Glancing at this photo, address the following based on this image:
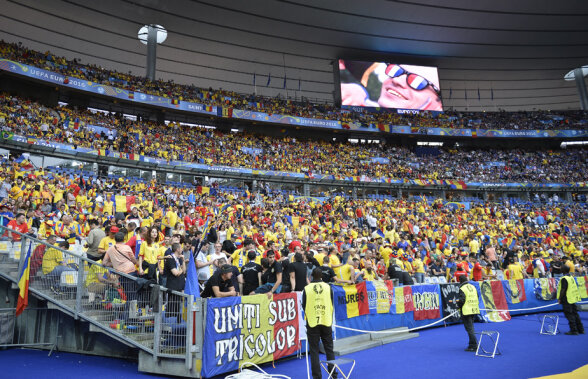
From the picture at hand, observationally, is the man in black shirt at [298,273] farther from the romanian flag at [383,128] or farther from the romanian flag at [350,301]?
the romanian flag at [383,128]

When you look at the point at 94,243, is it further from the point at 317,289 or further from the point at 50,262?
the point at 317,289

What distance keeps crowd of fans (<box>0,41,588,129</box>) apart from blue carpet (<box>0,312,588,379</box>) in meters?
27.4

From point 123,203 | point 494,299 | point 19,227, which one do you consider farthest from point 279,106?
point 19,227

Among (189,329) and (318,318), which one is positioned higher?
(318,318)

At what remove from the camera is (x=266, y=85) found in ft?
142

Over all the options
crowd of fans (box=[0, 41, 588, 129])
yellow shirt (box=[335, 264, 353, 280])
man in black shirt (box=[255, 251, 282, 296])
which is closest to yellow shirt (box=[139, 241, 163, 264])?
man in black shirt (box=[255, 251, 282, 296])

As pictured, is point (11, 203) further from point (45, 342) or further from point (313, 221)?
point (313, 221)

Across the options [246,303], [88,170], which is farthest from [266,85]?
[246,303]

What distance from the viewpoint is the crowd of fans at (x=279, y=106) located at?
95.9 feet

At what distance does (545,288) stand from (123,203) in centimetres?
1678

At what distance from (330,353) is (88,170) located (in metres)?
25.8

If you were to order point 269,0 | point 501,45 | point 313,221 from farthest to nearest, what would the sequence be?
1. point 501,45
2. point 269,0
3. point 313,221

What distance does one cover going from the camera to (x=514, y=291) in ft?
42.2

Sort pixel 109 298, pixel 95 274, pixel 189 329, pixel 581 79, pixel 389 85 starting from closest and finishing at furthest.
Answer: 1. pixel 189 329
2. pixel 109 298
3. pixel 95 274
4. pixel 389 85
5. pixel 581 79
